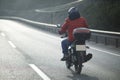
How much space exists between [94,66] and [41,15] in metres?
48.1

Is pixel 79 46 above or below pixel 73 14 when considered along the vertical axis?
below

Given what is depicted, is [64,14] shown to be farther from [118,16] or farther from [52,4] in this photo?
[52,4]

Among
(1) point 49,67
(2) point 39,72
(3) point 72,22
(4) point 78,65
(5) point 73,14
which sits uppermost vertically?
(5) point 73,14

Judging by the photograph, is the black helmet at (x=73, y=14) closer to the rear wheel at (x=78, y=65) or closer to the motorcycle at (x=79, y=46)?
the motorcycle at (x=79, y=46)

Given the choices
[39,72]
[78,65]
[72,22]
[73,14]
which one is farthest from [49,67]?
[73,14]

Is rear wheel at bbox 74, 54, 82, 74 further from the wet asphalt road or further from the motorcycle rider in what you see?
the motorcycle rider

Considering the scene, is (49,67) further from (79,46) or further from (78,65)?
(79,46)

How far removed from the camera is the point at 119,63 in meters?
12.3

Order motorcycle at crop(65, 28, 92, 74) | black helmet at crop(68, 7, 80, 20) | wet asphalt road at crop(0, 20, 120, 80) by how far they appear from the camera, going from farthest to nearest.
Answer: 1. black helmet at crop(68, 7, 80, 20)
2. motorcycle at crop(65, 28, 92, 74)
3. wet asphalt road at crop(0, 20, 120, 80)

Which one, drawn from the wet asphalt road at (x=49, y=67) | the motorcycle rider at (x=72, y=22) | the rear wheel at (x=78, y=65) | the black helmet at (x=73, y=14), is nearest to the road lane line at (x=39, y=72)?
the wet asphalt road at (x=49, y=67)

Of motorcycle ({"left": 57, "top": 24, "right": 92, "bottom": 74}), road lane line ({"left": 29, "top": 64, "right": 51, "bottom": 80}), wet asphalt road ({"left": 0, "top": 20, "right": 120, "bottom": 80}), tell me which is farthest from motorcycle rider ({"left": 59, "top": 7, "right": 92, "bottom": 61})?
road lane line ({"left": 29, "top": 64, "right": 51, "bottom": 80})

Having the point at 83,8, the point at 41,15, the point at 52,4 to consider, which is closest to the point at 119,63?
the point at 83,8

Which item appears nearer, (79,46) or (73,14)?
(79,46)

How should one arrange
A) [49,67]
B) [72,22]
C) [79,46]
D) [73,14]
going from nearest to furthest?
[79,46] → [73,14] → [72,22] → [49,67]
